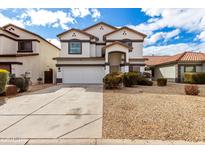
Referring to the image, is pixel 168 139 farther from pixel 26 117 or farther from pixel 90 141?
pixel 26 117

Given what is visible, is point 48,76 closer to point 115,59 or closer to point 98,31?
point 98,31

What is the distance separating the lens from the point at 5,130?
17.8 feet

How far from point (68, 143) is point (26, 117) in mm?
2976

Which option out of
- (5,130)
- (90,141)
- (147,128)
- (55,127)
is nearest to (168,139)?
(147,128)

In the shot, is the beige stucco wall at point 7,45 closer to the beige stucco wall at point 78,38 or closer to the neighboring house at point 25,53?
the neighboring house at point 25,53

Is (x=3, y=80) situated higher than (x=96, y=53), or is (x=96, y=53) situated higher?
(x=96, y=53)

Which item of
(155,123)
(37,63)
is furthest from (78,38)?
(155,123)

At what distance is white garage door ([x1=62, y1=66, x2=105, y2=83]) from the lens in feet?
75.2

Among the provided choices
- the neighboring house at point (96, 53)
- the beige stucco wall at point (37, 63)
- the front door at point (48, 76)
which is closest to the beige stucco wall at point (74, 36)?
the neighboring house at point (96, 53)

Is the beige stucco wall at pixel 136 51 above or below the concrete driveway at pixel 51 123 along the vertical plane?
above

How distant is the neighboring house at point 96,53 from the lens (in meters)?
22.5

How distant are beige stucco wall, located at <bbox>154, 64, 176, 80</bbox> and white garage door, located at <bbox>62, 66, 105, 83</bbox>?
1036cm

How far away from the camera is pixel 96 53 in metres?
25.4

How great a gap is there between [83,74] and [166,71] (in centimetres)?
1332
